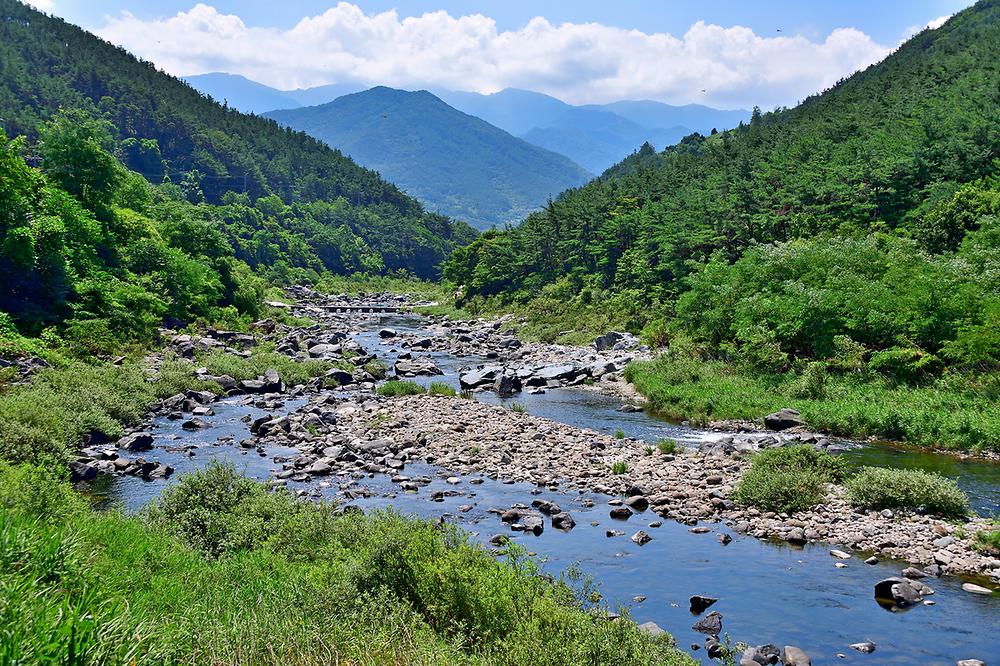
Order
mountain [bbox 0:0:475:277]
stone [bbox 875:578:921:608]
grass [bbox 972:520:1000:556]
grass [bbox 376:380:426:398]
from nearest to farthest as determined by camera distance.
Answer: stone [bbox 875:578:921:608], grass [bbox 972:520:1000:556], grass [bbox 376:380:426:398], mountain [bbox 0:0:475:277]

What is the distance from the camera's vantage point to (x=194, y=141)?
135000 millimetres

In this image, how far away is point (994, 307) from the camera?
26609mm

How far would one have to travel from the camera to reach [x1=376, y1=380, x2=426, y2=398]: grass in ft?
117

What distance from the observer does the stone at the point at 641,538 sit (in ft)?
54.9

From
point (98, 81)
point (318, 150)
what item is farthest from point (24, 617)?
point (318, 150)

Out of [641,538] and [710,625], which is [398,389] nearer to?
[641,538]

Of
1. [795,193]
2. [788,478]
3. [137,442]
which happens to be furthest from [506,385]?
[795,193]

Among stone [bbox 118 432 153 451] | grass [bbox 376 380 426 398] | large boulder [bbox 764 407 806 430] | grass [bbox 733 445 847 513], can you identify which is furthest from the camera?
grass [bbox 376 380 426 398]

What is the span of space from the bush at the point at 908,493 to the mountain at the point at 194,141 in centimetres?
11453

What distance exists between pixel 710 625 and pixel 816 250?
101 ft

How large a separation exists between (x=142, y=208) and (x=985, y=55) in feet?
265

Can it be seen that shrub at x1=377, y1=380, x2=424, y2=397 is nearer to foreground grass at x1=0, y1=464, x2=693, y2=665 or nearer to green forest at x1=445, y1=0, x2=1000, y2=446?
green forest at x1=445, y1=0, x2=1000, y2=446

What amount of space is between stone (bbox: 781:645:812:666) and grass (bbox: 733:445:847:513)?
7.09 metres

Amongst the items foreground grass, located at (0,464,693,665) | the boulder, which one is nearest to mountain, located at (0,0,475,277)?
the boulder
